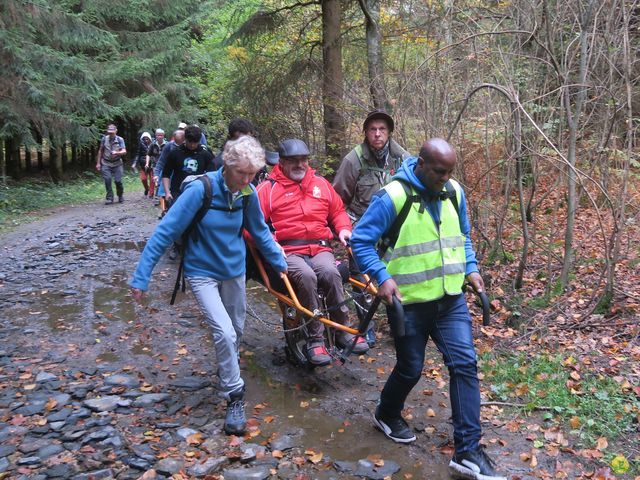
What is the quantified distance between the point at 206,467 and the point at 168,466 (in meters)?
0.26

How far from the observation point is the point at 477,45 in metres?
7.31

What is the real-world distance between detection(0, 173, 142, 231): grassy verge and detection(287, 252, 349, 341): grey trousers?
1091cm

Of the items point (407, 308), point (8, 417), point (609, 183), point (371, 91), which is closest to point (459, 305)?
point (407, 308)

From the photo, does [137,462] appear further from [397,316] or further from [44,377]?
[397,316]

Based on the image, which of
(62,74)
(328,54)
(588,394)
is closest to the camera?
(588,394)

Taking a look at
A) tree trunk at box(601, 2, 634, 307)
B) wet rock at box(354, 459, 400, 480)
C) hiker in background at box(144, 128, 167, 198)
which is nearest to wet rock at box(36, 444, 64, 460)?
wet rock at box(354, 459, 400, 480)

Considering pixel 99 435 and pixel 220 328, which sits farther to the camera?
pixel 220 328

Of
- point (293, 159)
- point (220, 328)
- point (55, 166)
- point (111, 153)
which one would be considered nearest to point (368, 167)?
point (293, 159)

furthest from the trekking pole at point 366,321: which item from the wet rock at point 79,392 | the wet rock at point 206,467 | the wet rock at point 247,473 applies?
the wet rock at point 79,392

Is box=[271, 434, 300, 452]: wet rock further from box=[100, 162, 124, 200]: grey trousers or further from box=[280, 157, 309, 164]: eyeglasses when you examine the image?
box=[100, 162, 124, 200]: grey trousers

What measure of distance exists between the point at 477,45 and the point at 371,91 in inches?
86.4

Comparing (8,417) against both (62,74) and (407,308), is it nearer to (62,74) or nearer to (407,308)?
(407,308)

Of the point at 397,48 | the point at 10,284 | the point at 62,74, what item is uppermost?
the point at 62,74

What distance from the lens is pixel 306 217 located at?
5.52 metres
